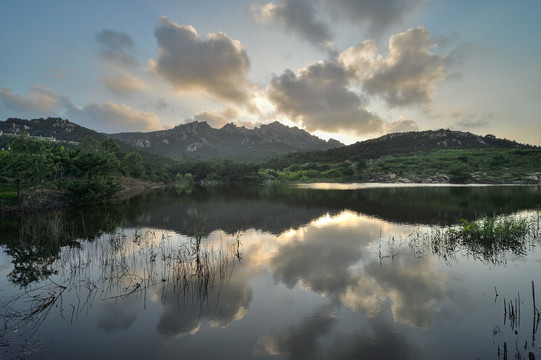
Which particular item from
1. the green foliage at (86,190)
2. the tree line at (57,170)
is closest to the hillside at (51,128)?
the tree line at (57,170)

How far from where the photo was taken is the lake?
758 centimetres

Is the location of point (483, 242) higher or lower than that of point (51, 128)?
lower

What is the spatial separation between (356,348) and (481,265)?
11032 millimetres

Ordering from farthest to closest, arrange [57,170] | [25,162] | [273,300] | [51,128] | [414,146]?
[414,146] → [51,128] → [57,170] → [25,162] → [273,300]

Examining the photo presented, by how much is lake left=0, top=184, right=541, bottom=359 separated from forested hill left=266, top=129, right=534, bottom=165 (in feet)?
498

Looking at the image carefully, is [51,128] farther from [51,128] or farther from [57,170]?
[57,170]

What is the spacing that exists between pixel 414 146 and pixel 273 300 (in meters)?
201

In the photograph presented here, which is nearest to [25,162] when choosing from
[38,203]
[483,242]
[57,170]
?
[57,170]

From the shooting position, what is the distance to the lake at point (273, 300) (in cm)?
758

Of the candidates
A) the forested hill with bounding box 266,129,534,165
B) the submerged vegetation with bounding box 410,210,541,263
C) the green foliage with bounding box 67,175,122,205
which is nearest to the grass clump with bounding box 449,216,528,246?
the submerged vegetation with bounding box 410,210,541,263

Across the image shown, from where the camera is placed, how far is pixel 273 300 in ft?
34.7

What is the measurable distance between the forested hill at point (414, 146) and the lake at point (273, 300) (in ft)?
498

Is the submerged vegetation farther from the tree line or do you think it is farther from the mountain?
the mountain

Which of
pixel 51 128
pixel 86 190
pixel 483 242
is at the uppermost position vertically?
pixel 51 128
